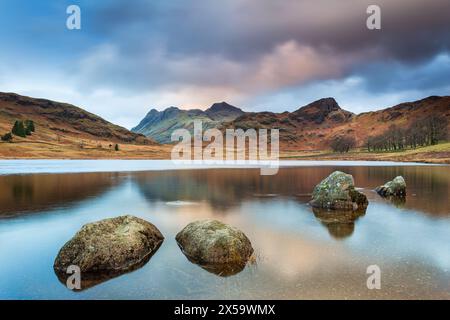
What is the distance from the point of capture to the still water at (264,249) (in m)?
12.7

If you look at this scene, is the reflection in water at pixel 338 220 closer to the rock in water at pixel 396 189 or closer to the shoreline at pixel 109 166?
the rock in water at pixel 396 189

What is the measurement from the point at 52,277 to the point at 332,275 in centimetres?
1173

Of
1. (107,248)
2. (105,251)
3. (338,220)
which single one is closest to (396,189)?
(338,220)

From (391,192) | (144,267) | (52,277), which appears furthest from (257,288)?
(391,192)

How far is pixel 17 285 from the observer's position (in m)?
13.3

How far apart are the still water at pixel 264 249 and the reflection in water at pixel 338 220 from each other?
13cm

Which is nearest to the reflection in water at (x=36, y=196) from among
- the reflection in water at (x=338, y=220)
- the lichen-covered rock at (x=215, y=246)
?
the lichen-covered rock at (x=215, y=246)

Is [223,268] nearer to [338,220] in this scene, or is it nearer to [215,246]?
[215,246]

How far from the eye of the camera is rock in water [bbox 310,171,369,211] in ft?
98.8

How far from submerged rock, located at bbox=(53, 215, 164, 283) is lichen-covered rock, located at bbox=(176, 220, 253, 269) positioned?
87.3 inches

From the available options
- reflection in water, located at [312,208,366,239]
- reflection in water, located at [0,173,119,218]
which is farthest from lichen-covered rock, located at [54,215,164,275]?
reflection in water, located at [0,173,119,218]
